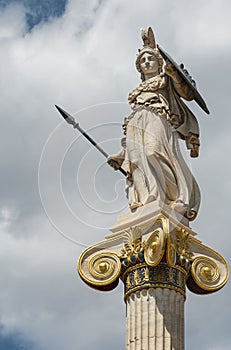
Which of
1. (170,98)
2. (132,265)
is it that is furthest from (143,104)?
(132,265)

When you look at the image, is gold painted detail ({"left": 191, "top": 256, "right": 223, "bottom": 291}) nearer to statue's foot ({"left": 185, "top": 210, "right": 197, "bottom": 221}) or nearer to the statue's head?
statue's foot ({"left": 185, "top": 210, "right": 197, "bottom": 221})

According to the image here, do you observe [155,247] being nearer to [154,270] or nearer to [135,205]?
[154,270]

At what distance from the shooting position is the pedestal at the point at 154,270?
32.0 m

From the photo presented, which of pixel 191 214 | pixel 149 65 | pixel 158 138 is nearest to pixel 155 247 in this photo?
pixel 191 214

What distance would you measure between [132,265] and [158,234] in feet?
3.90

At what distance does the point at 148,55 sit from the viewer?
3772 centimetres

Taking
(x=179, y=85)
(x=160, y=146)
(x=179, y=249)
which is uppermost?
(x=179, y=85)

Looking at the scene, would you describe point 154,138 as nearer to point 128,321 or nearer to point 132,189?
point 132,189

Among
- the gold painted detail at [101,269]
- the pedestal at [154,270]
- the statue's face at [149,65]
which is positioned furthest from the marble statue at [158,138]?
the gold painted detail at [101,269]

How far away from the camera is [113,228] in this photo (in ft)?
113

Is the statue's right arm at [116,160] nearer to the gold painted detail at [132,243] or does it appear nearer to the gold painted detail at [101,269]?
the gold painted detail at [132,243]

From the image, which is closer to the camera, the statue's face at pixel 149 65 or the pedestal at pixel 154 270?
the pedestal at pixel 154 270

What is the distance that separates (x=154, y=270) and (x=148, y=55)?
7.69 m

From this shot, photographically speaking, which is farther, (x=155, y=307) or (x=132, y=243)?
(x=132, y=243)
